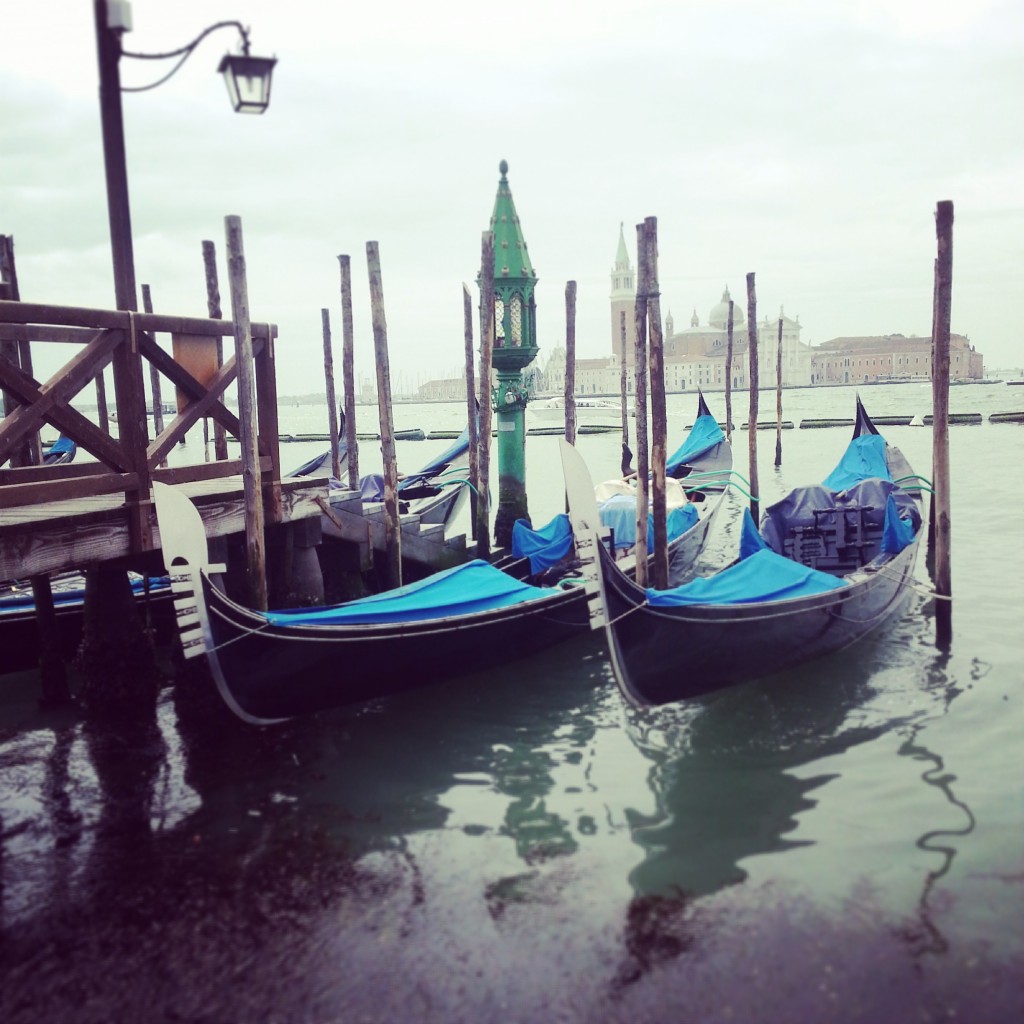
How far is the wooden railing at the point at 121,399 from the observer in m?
3.70

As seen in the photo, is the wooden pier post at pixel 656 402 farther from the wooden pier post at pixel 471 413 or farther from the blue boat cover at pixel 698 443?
the blue boat cover at pixel 698 443

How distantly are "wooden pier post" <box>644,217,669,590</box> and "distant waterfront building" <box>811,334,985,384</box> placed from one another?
91576 millimetres

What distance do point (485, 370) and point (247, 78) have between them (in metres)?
4.14

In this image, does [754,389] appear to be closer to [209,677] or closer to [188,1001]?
[209,677]

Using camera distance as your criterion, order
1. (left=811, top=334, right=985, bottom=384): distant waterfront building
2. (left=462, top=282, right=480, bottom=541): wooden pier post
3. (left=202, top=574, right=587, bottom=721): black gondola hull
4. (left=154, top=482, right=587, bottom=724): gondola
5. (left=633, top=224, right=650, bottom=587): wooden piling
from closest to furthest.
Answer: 1. (left=154, top=482, right=587, bottom=724): gondola
2. (left=202, top=574, right=587, bottom=721): black gondola hull
3. (left=633, top=224, right=650, bottom=587): wooden piling
4. (left=462, top=282, right=480, bottom=541): wooden pier post
5. (left=811, top=334, right=985, bottom=384): distant waterfront building

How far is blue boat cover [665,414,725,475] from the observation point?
10.5m

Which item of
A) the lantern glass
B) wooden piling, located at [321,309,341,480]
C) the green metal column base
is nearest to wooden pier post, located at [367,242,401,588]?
the green metal column base

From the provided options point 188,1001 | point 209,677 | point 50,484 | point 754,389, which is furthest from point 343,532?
point 754,389

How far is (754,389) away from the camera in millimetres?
10516

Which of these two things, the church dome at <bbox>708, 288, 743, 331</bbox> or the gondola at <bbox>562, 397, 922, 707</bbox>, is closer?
the gondola at <bbox>562, 397, 922, 707</bbox>

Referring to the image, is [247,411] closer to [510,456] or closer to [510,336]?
[510,336]

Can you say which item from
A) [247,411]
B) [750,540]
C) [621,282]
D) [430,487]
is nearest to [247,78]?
[247,411]

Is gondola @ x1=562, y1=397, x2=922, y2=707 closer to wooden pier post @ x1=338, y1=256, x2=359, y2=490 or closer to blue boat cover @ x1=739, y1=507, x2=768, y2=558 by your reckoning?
blue boat cover @ x1=739, y1=507, x2=768, y2=558

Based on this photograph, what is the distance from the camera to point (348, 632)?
425cm
